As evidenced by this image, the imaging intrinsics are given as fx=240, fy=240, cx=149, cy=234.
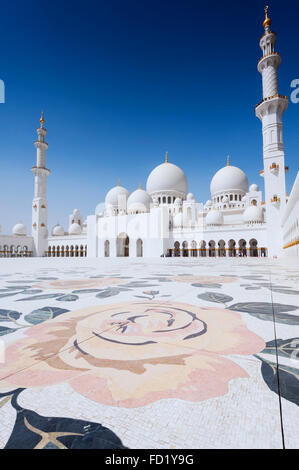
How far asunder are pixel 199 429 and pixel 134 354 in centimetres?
44

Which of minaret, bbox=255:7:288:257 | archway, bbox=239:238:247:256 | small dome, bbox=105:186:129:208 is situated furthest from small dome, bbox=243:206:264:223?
small dome, bbox=105:186:129:208

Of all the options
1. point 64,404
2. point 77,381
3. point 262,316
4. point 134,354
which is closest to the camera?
point 64,404

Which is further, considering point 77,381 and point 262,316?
point 262,316

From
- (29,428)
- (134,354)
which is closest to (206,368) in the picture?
(134,354)

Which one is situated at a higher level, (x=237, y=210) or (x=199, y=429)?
(x=237, y=210)

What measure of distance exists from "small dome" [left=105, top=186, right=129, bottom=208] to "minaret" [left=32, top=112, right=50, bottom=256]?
7.80 metres

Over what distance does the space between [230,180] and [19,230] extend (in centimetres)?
2675

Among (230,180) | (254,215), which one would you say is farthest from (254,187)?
(254,215)

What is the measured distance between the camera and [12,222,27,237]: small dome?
1213 inches

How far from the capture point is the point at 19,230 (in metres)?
30.9

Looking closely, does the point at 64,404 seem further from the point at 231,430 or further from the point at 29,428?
the point at 231,430

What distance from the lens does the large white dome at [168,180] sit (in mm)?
27344

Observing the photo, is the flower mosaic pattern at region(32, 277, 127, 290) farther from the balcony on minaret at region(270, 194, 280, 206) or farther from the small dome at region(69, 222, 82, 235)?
the small dome at region(69, 222, 82, 235)
